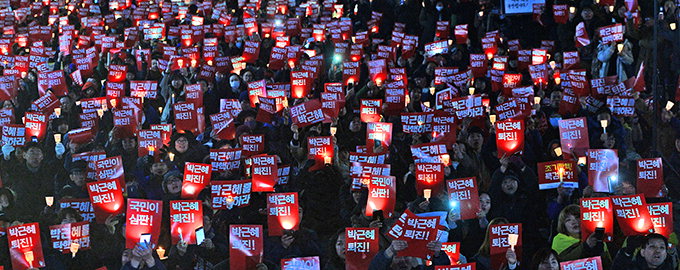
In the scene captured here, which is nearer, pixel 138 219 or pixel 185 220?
pixel 138 219

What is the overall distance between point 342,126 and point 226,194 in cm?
312

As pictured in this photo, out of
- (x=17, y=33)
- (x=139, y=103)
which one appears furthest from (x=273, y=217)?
(x=17, y=33)

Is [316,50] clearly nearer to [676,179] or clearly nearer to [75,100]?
[75,100]

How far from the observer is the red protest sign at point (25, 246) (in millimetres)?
8422

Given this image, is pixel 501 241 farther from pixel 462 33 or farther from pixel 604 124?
pixel 462 33

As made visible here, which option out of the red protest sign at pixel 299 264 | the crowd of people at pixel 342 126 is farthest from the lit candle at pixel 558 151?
the red protest sign at pixel 299 264

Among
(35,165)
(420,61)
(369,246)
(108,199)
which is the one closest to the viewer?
(369,246)

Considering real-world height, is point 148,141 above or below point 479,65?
above

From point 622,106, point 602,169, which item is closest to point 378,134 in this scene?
point 602,169

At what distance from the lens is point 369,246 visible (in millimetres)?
7992

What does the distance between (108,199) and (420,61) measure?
8.22 m

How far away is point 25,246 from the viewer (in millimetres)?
8469

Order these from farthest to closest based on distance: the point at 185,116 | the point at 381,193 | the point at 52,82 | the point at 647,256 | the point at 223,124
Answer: the point at 52,82 → the point at 185,116 → the point at 223,124 → the point at 381,193 → the point at 647,256

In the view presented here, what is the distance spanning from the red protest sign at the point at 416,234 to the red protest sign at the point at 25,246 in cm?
306
